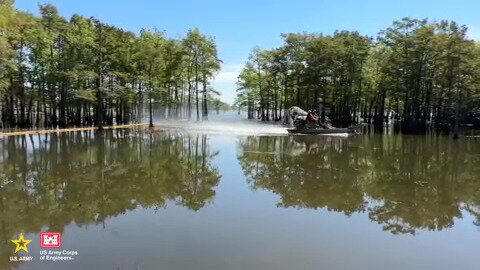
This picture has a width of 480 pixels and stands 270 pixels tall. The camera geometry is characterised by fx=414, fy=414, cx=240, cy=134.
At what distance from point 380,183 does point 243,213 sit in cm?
614

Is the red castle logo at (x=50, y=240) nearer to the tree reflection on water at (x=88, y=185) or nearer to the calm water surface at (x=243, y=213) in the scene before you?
the calm water surface at (x=243, y=213)

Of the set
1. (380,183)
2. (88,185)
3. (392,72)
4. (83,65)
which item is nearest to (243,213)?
(88,185)

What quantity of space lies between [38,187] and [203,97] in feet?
164

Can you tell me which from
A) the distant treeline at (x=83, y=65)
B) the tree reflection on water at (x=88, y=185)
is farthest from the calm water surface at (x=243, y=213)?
the distant treeline at (x=83, y=65)

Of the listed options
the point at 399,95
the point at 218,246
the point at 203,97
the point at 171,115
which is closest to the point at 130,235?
the point at 218,246

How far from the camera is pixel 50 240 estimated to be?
288 inches

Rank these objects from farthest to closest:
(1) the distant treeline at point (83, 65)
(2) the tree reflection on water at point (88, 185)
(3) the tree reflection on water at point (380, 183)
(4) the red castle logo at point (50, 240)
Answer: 1. (1) the distant treeline at point (83, 65)
2. (3) the tree reflection on water at point (380, 183)
3. (2) the tree reflection on water at point (88, 185)
4. (4) the red castle logo at point (50, 240)

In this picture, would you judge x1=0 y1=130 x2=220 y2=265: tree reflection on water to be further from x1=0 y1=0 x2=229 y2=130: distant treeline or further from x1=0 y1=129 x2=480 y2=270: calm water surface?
x1=0 y1=0 x2=229 y2=130: distant treeline

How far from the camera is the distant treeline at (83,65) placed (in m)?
43.0

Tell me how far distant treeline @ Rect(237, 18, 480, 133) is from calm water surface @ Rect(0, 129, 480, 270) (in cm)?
2939

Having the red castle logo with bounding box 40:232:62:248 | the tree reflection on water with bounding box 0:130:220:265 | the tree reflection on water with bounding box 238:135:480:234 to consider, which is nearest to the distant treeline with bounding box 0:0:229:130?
the tree reflection on water with bounding box 0:130:220:265

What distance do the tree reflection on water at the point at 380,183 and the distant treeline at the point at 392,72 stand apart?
2401cm

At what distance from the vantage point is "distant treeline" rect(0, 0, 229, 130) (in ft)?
141

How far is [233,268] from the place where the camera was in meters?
6.22
